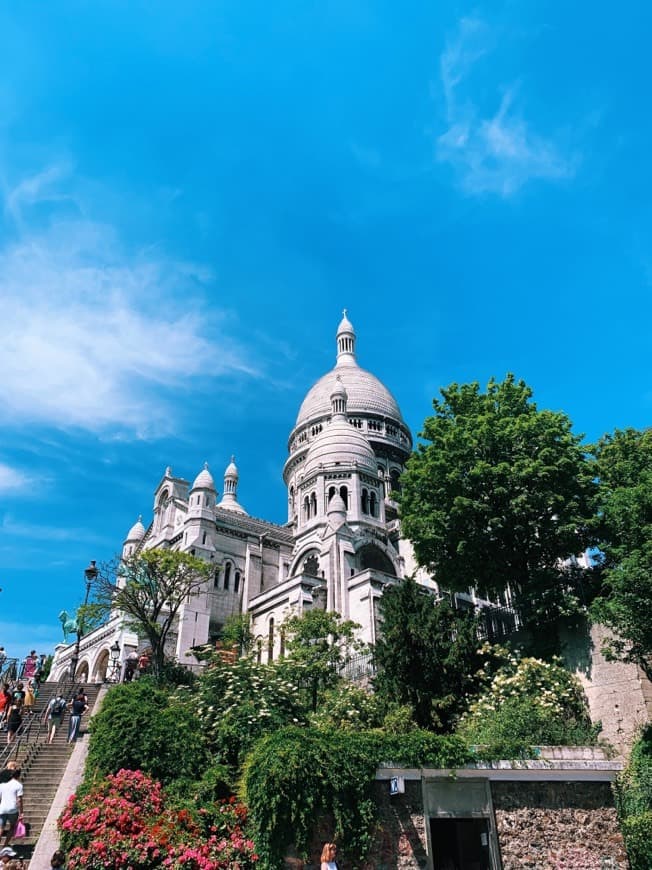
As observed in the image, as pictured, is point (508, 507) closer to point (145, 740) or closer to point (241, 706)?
point (241, 706)

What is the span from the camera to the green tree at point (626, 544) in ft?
55.3

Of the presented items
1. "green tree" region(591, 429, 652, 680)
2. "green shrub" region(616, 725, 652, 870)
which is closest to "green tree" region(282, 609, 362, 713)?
"green shrub" region(616, 725, 652, 870)

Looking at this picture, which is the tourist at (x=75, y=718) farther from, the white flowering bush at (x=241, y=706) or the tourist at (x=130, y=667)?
the tourist at (x=130, y=667)


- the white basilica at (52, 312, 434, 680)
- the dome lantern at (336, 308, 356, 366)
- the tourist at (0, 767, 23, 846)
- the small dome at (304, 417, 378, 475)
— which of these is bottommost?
the tourist at (0, 767, 23, 846)

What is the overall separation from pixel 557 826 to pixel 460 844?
78.1 inches

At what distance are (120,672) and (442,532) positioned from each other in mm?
15787

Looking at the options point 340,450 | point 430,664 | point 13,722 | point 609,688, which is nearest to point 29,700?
point 13,722

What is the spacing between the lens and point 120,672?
95.5 ft

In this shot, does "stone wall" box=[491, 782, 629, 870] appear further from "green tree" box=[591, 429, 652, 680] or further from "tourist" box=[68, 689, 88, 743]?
"tourist" box=[68, 689, 88, 743]

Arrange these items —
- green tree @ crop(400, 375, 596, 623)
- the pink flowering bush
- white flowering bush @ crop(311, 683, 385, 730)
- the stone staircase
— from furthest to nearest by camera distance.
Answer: green tree @ crop(400, 375, 596, 623) → white flowering bush @ crop(311, 683, 385, 730) → the stone staircase → the pink flowering bush

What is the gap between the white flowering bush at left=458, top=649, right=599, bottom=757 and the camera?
15.9 metres

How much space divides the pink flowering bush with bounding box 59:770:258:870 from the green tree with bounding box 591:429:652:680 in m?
10.6

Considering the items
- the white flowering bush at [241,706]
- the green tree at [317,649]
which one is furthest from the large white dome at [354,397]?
the white flowering bush at [241,706]

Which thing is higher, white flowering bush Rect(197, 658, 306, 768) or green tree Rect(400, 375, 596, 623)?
green tree Rect(400, 375, 596, 623)
